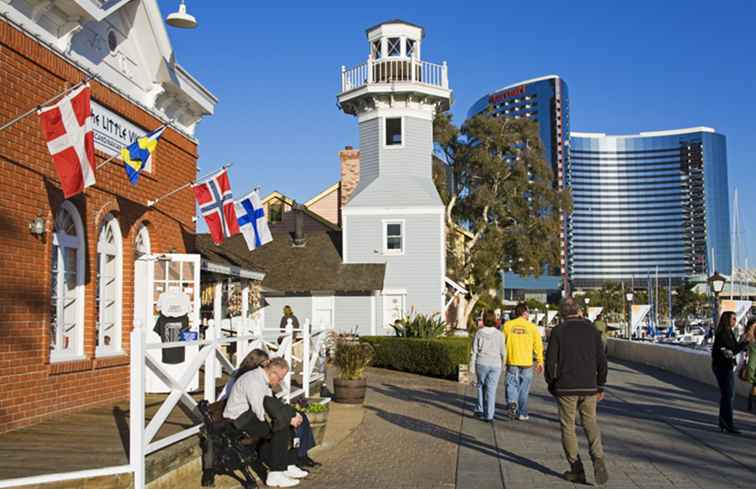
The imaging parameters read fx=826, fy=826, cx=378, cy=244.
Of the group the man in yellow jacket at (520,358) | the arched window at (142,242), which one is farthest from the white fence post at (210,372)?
the man in yellow jacket at (520,358)

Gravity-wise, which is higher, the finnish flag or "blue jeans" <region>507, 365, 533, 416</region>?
the finnish flag

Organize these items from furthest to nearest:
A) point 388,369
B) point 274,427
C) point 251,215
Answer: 1. point 388,369
2. point 251,215
3. point 274,427

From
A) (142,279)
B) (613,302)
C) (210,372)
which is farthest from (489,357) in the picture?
(613,302)

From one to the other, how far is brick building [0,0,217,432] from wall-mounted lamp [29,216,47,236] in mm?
39

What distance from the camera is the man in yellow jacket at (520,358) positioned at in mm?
12898

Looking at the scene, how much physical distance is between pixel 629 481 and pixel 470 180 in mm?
37602

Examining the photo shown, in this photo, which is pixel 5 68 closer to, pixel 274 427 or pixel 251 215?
pixel 274 427

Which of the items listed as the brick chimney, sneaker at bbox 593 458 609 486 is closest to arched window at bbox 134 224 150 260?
sneaker at bbox 593 458 609 486

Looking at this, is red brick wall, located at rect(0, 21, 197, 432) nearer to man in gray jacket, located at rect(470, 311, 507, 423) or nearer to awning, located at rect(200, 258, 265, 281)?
awning, located at rect(200, 258, 265, 281)

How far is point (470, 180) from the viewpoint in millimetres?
45562

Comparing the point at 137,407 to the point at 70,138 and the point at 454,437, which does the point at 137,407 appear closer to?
the point at 70,138

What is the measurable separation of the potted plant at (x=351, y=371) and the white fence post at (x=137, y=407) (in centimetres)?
798

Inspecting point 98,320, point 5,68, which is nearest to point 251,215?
point 98,320

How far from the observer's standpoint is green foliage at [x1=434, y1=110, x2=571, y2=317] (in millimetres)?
43344
